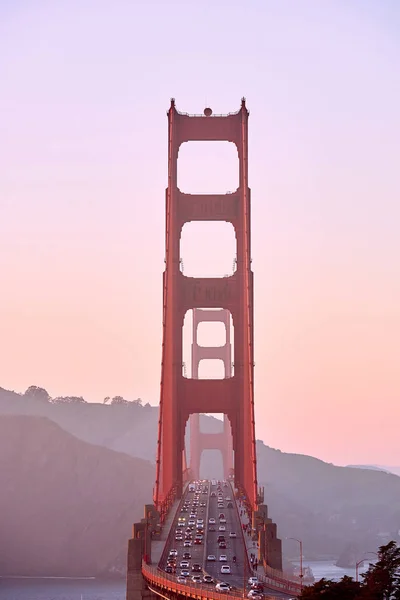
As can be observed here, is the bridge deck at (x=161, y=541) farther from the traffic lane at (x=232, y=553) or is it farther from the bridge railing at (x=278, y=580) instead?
the bridge railing at (x=278, y=580)

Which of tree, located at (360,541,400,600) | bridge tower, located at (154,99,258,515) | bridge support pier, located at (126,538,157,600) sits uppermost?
bridge tower, located at (154,99,258,515)

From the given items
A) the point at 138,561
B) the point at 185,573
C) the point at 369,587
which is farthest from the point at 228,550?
the point at 369,587

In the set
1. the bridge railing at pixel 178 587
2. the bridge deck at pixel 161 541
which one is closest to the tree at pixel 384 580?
the bridge railing at pixel 178 587

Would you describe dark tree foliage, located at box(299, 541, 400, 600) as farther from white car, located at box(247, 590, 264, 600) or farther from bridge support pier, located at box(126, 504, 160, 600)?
bridge support pier, located at box(126, 504, 160, 600)

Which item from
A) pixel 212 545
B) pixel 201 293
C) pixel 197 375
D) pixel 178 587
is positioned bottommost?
pixel 178 587

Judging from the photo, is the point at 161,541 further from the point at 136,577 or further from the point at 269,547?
the point at 269,547

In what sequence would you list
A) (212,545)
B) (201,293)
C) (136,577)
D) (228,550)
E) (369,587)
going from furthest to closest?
1. (201,293)
2. (212,545)
3. (228,550)
4. (136,577)
5. (369,587)

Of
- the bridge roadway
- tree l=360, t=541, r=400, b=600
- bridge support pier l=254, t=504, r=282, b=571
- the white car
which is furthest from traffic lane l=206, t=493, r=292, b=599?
tree l=360, t=541, r=400, b=600
